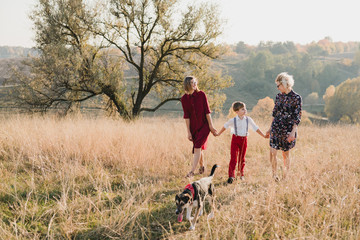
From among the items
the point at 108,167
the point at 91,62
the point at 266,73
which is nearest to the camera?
the point at 108,167

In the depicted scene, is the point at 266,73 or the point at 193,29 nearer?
the point at 193,29

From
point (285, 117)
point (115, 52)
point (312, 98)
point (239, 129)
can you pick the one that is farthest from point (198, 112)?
point (312, 98)

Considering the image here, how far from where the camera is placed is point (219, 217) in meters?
3.28

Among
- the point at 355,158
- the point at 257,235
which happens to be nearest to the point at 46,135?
the point at 257,235

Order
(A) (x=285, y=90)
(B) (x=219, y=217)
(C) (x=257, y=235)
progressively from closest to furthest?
(C) (x=257, y=235)
(B) (x=219, y=217)
(A) (x=285, y=90)

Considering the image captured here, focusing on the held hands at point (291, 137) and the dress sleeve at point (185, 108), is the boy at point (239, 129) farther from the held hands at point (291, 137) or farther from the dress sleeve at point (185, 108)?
the dress sleeve at point (185, 108)

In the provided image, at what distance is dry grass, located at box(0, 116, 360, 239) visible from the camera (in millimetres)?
3029

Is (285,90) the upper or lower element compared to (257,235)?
upper

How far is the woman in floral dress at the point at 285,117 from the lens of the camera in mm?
4609

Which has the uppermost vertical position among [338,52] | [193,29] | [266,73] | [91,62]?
[338,52]

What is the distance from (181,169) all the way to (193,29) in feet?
37.6

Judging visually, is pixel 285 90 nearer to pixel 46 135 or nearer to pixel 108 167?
pixel 108 167

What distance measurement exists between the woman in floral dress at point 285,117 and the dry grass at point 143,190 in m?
0.60

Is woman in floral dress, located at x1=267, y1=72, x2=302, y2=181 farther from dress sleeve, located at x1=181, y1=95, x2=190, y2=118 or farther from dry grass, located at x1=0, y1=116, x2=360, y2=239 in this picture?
dress sleeve, located at x1=181, y1=95, x2=190, y2=118
